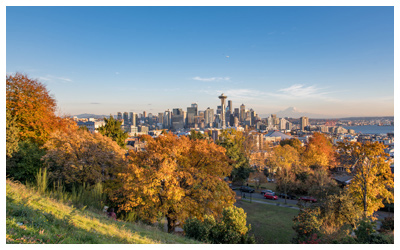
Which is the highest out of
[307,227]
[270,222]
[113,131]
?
[113,131]

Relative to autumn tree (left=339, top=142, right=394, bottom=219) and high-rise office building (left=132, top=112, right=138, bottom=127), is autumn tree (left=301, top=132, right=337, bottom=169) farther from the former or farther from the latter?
high-rise office building (left=132, top=112, right=138, bottom=127)

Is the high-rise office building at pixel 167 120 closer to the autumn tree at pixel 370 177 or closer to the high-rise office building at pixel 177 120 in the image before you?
the high-rise office building at pixel 177 120

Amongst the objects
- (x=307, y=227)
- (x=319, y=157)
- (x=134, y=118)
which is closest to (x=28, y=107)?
(x=307, y=227)

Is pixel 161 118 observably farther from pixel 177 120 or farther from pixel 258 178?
pixel 258 178

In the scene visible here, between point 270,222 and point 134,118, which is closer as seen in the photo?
point 270,222
